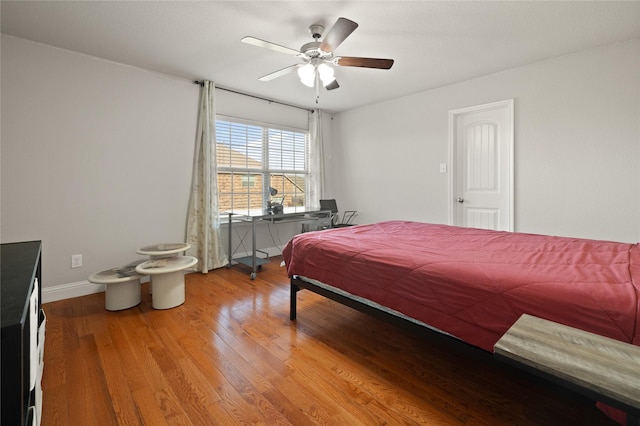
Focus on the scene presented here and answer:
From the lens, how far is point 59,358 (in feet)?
6.09

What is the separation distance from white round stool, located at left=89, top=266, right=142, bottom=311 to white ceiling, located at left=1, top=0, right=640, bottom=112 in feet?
6.85

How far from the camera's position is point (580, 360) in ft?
2.53

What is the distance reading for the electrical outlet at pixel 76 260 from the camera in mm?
2879

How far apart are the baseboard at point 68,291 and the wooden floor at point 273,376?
399mm

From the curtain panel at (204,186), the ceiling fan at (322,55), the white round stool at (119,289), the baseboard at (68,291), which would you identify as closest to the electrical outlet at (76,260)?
the baseboard at (68,291)

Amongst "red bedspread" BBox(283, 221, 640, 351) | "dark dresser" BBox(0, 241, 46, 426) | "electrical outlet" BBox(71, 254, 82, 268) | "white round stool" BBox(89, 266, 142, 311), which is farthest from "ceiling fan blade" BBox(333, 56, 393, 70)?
"electrical outlet" BBox(71, 254, 82, 268)

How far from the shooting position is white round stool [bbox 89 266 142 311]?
8.30 ft

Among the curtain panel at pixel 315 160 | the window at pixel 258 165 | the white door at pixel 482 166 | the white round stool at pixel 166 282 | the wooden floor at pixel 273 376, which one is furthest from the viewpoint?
the curtain panel at pixel 315 160

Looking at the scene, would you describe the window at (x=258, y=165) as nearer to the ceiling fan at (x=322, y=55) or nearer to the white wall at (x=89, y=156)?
the white wall at (x=89, y=156)

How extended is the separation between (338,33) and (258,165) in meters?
2.63

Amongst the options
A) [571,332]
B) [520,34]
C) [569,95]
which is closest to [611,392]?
[571,332]

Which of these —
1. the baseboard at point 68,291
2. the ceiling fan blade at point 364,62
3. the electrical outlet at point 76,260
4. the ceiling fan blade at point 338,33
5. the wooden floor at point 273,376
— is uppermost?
the ceiling fan blade at point 338,33

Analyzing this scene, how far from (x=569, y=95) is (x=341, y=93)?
2567mm

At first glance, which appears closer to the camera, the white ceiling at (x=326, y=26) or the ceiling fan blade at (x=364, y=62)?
the white ceiling at (x=326, y=26)
